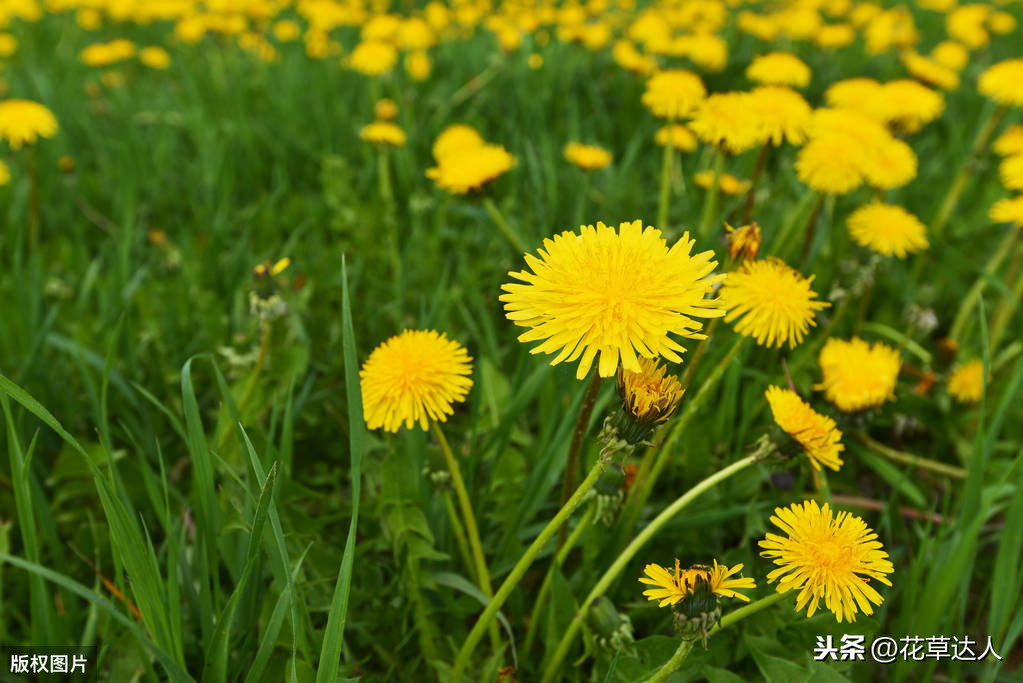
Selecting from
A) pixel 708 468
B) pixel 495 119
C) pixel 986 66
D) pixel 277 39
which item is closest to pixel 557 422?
pixel 708 468

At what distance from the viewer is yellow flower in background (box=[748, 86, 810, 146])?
4.85 feet

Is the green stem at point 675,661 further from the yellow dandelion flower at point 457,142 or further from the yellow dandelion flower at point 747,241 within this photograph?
the yellow dandelion flower at point 457,142

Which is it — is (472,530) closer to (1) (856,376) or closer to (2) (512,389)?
(2) (512,389)

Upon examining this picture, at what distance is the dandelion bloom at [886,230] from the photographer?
61.1 inches

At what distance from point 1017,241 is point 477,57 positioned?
2.23m

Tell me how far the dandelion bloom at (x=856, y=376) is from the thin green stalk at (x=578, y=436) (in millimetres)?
529

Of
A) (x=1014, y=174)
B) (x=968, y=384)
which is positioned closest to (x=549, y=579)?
(x=968, y=384)

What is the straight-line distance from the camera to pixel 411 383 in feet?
3.08

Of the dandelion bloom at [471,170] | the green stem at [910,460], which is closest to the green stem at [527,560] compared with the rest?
the green stem at [910,460]

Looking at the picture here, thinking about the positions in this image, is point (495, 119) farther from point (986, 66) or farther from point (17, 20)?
point (17, 20)

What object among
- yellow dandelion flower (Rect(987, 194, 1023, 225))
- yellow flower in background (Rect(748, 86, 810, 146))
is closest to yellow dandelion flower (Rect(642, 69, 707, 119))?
yellow flower in background (Rect(748, 86, 810, 146))

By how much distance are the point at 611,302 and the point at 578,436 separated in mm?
273

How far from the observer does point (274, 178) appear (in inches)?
98.0

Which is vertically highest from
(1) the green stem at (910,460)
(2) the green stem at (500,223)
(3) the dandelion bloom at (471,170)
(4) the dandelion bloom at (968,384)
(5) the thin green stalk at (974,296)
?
(3) the dandelion bloom at (471,170)
